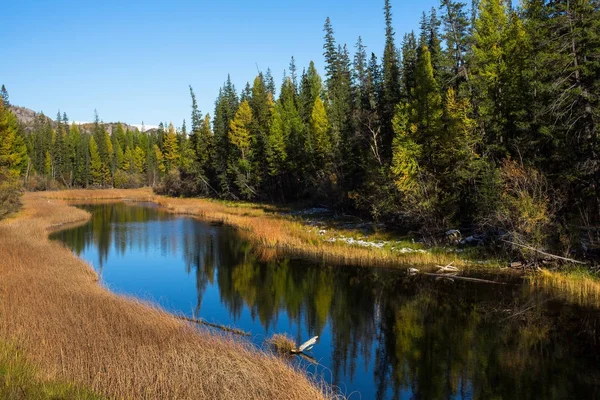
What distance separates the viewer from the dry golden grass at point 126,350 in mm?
8922

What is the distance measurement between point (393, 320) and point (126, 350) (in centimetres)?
995

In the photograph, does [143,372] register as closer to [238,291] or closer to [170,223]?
[238,291]

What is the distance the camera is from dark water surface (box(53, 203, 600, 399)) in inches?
471

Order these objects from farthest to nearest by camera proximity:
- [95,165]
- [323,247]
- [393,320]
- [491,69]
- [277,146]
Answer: [95,165], [277,146], [323,247], [491,69], [393,320]

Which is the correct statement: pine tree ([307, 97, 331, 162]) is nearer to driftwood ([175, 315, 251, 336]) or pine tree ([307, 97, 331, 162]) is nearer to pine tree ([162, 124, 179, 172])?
driftwood ([175, 315, 251, 336])

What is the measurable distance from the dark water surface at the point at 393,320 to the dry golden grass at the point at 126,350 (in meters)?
2.70

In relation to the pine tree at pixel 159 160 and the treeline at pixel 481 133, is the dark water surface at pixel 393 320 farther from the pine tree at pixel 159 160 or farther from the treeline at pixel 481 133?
the pine tree at pixel 159 160

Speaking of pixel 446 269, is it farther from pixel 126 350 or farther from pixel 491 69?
pixel 126 350

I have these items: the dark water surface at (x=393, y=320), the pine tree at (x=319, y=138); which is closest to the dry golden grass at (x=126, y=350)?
the dark water surface at (x=393, y=320)

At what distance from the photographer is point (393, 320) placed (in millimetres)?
17094

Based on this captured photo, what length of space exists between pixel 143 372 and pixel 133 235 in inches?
1187

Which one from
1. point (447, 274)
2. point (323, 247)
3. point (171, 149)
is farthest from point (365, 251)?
point (171, 149)

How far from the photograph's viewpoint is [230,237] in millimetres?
36719

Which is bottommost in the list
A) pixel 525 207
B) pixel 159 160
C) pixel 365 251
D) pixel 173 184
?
pixel 365 251
